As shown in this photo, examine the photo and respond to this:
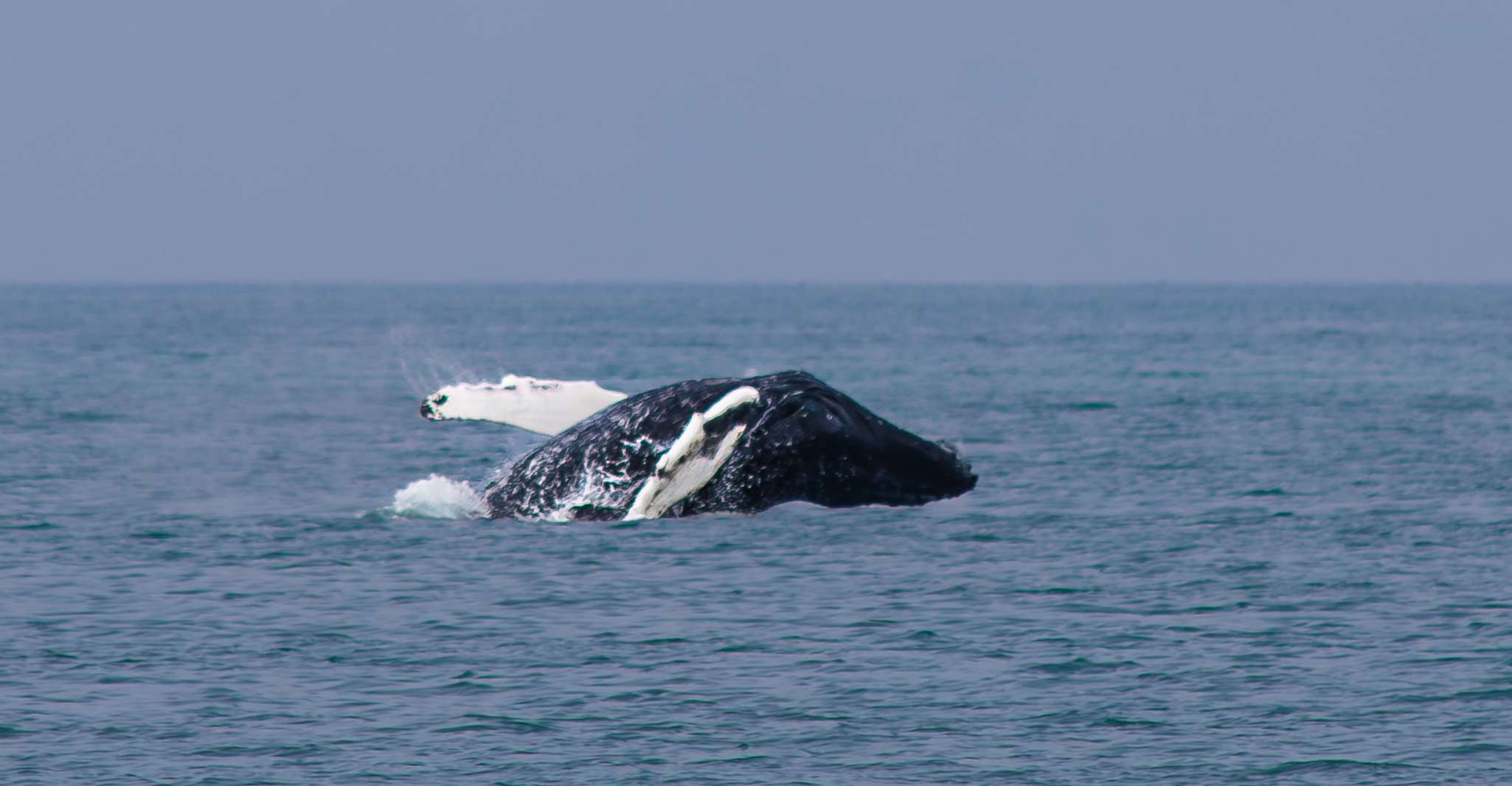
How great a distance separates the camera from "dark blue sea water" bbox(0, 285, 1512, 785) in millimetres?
12859

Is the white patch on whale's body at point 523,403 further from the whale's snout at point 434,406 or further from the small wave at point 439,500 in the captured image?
the small wave at point 439,500

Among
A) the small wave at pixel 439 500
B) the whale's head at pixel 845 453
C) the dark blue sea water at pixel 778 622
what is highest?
the whale's head at pixel 845 453

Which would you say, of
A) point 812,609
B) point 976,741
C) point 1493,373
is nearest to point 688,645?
point 812,609

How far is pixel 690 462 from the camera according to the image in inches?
861

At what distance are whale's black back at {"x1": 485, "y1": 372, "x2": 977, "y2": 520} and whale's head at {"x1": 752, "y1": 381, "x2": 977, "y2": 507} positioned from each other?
12mm

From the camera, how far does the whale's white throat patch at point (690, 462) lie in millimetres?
21562

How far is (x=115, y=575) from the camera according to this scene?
1956 centimetres

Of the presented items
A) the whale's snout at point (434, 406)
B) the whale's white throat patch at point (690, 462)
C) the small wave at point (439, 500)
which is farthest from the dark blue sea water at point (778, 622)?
the whale's snout at point (434, 406)

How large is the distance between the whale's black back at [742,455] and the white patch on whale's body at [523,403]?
3.71ft

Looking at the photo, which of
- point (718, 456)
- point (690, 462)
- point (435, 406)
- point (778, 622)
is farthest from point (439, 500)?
point (778, 622)

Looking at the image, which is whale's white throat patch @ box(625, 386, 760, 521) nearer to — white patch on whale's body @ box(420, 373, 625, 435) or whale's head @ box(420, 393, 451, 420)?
white patch on whale's body @ box(420, 373, 625, 435)

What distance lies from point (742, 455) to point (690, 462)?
643mm

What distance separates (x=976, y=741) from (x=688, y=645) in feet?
12.0

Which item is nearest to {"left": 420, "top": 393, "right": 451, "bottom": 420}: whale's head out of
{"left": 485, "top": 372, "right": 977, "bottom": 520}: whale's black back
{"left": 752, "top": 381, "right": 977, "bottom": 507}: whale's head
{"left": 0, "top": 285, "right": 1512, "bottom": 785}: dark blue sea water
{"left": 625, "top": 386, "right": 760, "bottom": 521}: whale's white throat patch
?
{"left": 0, "top": 285, "right": 1512, "bottom": 785}: dark blue sea water
